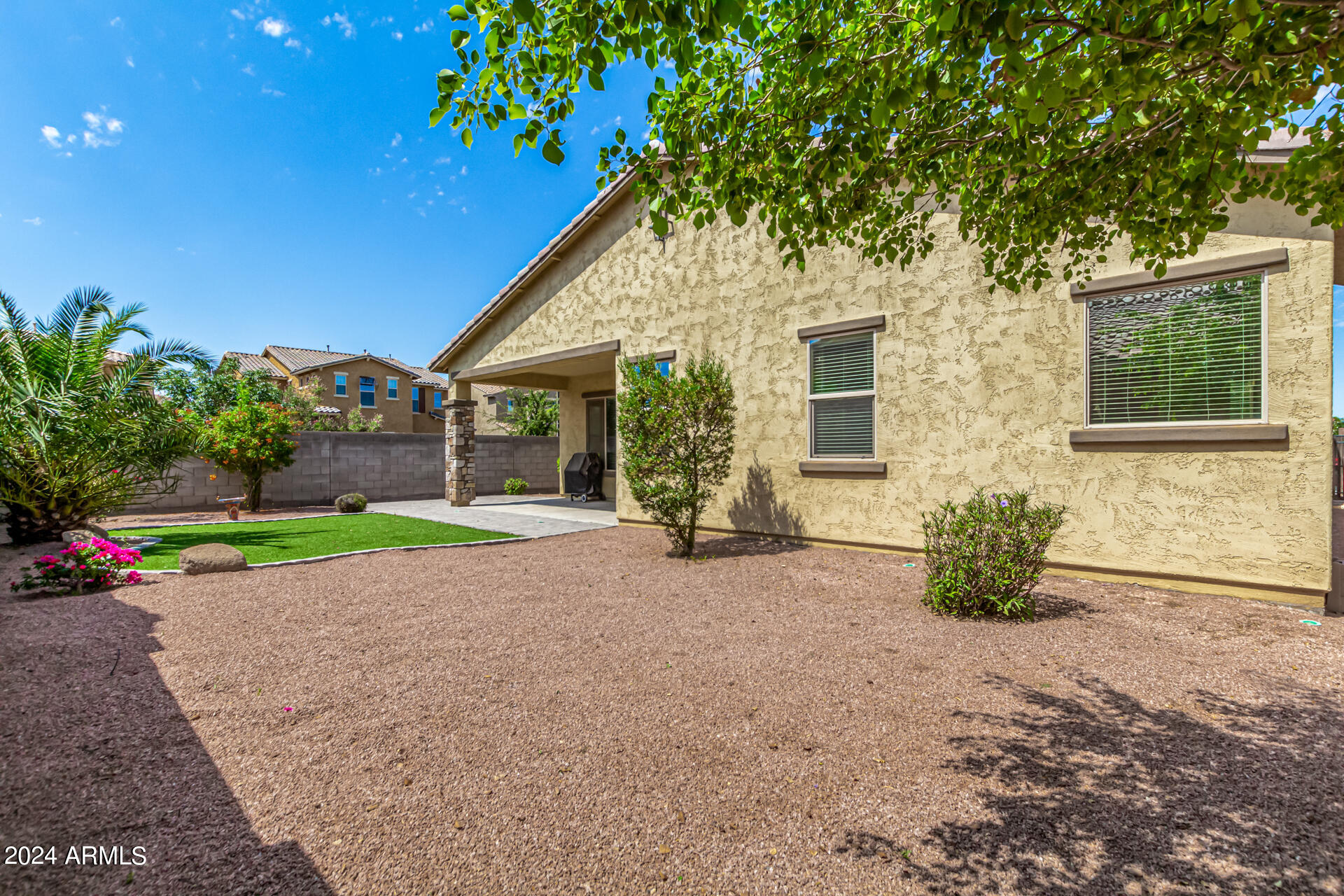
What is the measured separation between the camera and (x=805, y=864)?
2.10 metres

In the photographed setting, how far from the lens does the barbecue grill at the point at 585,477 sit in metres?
14.4

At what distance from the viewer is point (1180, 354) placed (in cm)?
554

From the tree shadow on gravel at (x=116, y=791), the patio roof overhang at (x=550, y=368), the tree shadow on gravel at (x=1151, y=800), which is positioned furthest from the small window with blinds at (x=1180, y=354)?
the tree shadow on gravel at (x=116, y=791)

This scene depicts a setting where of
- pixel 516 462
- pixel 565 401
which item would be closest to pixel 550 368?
pixel 565 401

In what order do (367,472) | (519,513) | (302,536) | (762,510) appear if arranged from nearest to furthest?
1. (762,510)
2. (302,536)
3. (519,513)
4. (367,472)

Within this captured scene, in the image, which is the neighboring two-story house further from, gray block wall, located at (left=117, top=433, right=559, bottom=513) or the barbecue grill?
the barbecue grill

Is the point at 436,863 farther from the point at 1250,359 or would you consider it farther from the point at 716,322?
the point at 716,322

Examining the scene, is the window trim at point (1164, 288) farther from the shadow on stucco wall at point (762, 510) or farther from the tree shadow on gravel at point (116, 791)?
the tree shadow on gravel at point (116, 791)

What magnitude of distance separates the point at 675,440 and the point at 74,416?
292 inches

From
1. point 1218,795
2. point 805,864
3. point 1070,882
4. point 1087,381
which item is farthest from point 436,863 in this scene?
point 1087,381

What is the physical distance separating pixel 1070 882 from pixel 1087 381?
5.38m

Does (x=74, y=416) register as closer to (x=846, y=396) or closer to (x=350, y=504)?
(x=350, y=504)

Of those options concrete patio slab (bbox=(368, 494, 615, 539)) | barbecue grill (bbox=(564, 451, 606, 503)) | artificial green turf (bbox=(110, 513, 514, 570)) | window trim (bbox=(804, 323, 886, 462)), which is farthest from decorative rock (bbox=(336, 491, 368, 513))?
window trim (bbox=(804, 323, 886, 462))

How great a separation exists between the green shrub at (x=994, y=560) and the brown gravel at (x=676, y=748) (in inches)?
8.7
